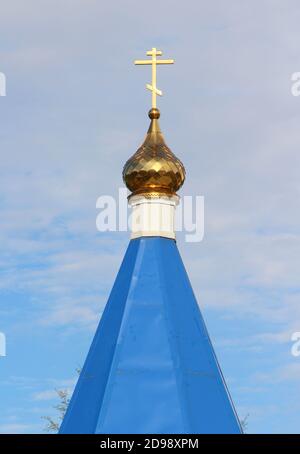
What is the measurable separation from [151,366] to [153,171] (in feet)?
7.97

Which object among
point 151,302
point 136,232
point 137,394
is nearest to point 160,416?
point 137,394

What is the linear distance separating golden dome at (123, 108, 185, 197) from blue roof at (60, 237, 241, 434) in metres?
0.82

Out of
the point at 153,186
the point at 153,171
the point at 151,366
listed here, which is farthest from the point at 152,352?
the point at 153,171

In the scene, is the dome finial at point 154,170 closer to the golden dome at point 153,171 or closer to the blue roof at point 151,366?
the golden dome at point 153,171

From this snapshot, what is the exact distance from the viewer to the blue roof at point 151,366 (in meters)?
11.4

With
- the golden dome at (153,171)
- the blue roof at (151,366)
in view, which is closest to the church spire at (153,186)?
the golden dome at (153,171)

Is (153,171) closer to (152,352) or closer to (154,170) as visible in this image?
(154,170)

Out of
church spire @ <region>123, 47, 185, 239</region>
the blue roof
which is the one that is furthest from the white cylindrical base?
the blue roof

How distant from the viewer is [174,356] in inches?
464

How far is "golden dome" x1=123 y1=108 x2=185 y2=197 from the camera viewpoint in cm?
1300

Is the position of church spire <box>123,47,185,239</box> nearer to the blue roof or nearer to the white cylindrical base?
the white cylindrical base
